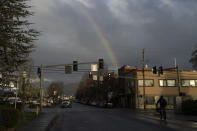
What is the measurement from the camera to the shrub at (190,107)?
26019 mm

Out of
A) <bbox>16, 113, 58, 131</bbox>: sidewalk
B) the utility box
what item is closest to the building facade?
the utility box

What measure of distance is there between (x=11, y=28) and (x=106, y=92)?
64.3m

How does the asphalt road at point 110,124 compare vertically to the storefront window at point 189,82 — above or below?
below

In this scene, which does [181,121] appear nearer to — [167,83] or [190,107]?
[190,107]

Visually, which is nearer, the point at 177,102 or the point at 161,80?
the point at 177,102

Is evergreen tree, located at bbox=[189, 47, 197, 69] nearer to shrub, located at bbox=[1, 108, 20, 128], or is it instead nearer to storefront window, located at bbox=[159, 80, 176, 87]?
storefront window, located at bbox=[159, 80, 176, 87]

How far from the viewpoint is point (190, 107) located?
1044 inches

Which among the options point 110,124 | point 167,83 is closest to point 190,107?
point 110,124

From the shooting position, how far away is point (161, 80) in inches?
2136

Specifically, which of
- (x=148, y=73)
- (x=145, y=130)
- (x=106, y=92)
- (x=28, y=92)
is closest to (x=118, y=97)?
(x=106, y=92)

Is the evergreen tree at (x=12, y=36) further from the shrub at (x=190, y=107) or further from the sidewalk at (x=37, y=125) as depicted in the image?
the shrub at (x=190, y=107)

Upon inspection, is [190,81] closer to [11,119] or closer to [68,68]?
[68,68]

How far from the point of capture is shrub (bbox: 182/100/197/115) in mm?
26019

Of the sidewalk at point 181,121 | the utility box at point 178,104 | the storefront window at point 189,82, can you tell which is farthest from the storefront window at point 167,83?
the sidewalk at point 181,121
